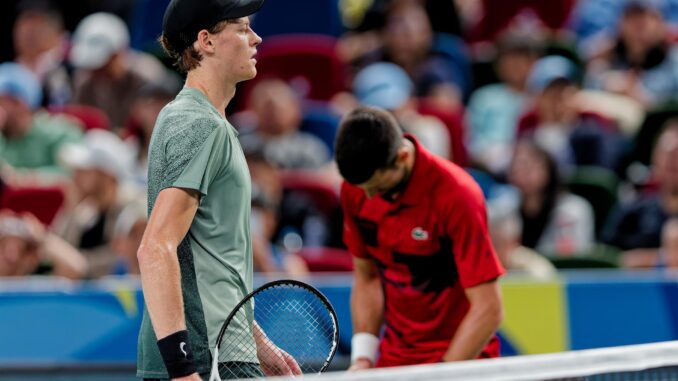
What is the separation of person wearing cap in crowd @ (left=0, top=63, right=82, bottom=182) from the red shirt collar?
16.3ft

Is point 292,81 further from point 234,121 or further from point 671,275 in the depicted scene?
point 671,275

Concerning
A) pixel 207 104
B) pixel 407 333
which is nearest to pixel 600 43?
pixel 407 333

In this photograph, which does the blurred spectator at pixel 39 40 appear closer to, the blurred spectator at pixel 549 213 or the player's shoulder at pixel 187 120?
the blurred spectator at pixel 549 213

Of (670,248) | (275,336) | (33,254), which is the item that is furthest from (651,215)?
(275,336)

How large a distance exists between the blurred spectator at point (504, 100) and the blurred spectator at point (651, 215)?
1.83 metres

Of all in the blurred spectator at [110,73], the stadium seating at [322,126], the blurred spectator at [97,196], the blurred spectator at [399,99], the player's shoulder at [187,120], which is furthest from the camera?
the blurred spectator at [110,73]

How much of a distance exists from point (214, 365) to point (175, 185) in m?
0.48

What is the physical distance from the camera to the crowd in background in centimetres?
780

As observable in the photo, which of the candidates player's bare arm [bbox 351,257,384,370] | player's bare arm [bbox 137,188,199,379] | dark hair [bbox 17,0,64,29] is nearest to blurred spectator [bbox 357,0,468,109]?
dark hair [bbox 17,0,64,29]

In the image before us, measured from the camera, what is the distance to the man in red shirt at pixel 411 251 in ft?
15.3

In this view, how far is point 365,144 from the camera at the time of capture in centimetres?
465

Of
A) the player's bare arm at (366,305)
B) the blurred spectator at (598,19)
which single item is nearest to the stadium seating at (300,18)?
the blurred spectator at (598,19)

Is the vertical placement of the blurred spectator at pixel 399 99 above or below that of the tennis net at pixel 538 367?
below

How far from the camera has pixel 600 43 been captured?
34.2ft
